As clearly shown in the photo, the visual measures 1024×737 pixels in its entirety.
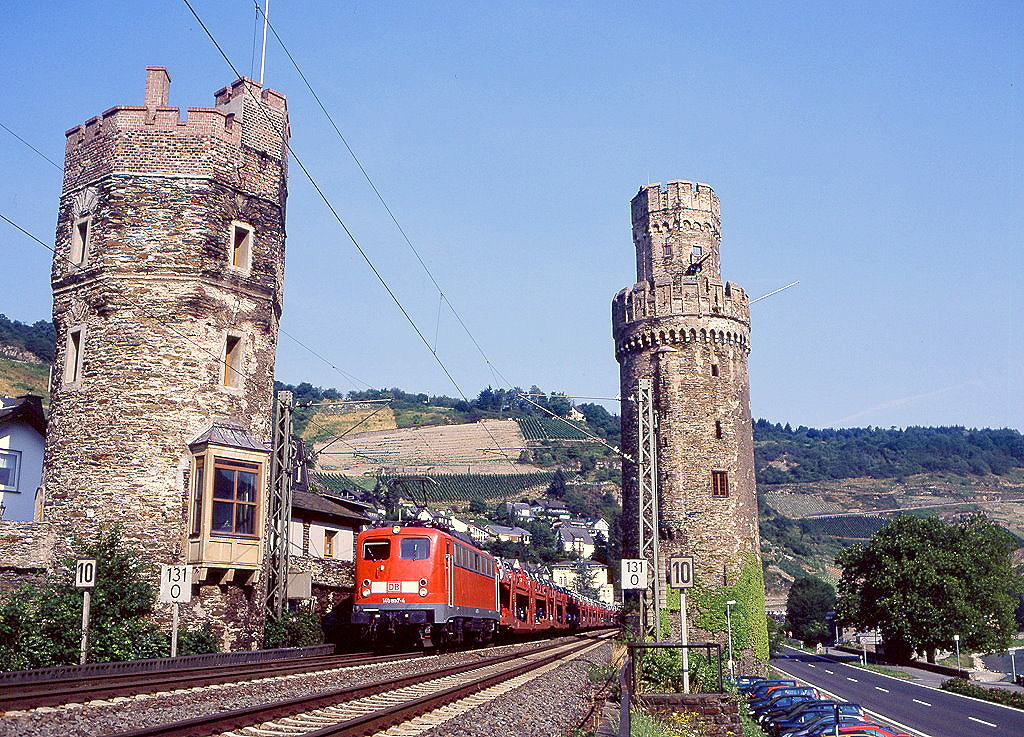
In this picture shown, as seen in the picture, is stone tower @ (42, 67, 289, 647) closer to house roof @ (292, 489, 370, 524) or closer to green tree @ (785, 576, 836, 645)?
house roof @ (292, 489, 370, 524)

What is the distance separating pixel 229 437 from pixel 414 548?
6140 millimetres

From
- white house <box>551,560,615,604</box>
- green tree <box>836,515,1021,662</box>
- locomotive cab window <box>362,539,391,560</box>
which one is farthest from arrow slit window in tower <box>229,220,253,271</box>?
white house <box>551,560,615,604</box>

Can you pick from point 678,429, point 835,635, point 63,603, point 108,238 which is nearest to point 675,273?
point 678,429

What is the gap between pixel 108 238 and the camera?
28750 mm

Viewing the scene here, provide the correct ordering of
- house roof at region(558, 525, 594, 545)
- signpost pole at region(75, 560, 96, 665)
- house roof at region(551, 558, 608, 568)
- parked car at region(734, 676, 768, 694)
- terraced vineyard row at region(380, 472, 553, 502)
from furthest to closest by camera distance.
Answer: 1. house roof at region(558, 525, 594, 545)
2. terraced vineyard row at region(380, 472, 553, 502)
3. house roof at region(551, 558, 608, 568)
4. parked car at region(734, 676, 768, 694)
5. signpost pole at region(75, 560, 96, 665)

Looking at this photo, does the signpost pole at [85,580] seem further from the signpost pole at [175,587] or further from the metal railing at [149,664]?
the signpost pole at [175,587]

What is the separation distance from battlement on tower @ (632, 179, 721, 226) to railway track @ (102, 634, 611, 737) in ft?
117

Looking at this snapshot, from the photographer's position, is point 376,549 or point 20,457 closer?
point 376,549

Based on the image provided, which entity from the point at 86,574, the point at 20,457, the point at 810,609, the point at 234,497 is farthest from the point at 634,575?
the point at 810,609

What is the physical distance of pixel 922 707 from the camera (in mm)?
40406

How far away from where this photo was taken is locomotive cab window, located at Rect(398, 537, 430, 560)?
29.3 meters

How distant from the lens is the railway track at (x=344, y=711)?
1174 cm

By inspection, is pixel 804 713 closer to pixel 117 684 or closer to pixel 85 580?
pixel 85 580

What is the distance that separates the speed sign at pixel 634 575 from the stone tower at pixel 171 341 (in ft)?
32.8
